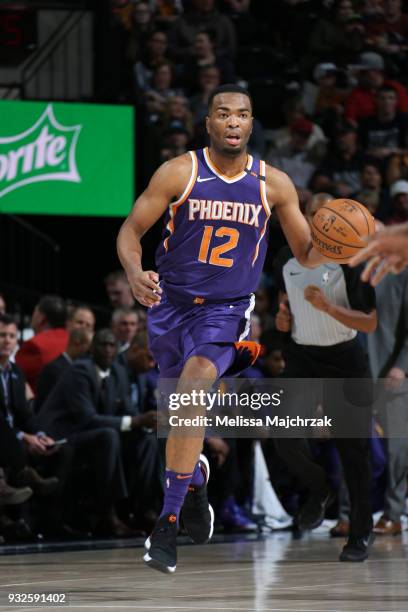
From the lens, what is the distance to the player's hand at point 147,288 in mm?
5340

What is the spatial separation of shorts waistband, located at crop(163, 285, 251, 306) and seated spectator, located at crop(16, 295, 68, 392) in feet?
11.7

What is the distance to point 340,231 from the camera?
588 centimetres

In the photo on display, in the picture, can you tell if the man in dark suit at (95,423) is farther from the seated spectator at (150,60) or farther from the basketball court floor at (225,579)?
the seated spectator at (150,60)

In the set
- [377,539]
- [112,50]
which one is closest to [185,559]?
[377,539]

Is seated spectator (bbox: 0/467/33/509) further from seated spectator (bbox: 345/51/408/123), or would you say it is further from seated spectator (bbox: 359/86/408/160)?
seated spectator (bbox: 345/51/408/123)

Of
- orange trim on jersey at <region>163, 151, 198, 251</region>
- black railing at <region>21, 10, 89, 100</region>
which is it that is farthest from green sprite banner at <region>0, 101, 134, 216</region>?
orange trim on jersey at <region>163, 151, 198, 251</region>

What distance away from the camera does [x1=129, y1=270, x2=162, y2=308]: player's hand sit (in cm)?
534

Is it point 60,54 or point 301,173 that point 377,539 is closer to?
point 301,173

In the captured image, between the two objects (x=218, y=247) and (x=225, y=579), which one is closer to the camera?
(x=218, y=247)

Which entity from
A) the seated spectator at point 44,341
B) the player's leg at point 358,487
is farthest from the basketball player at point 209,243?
the seated spectator at point 44,341

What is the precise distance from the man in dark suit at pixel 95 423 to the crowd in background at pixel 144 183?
0.4 inches

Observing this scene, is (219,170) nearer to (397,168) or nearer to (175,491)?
(175,491)

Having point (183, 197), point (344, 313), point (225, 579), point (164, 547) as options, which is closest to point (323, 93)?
point (344, 313)

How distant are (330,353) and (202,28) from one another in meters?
8.36
